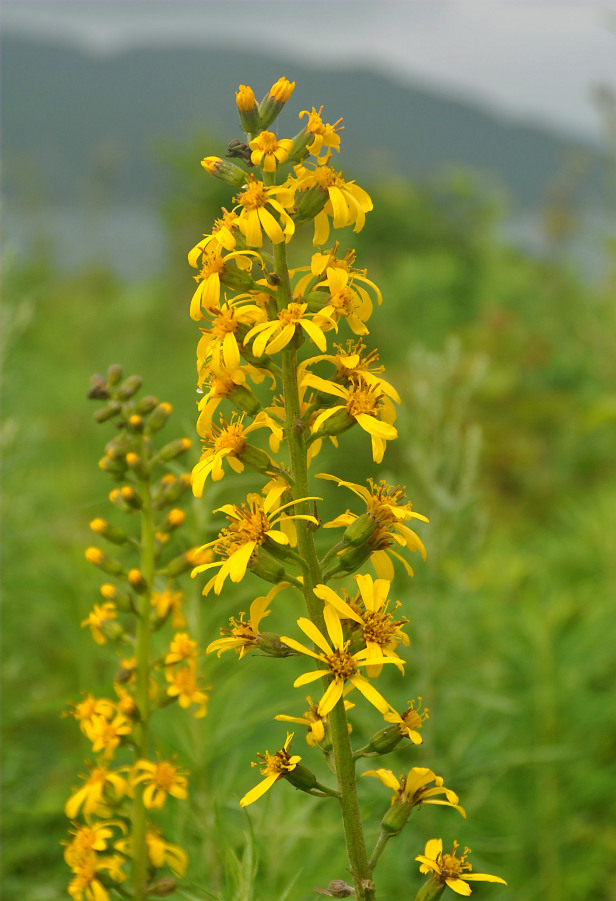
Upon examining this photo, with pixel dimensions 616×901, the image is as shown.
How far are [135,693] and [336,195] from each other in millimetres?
1256

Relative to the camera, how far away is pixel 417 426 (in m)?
3.67

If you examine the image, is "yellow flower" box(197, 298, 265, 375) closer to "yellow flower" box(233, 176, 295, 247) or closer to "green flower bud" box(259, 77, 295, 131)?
"yellow flower" box(233, 176, 295, 247)

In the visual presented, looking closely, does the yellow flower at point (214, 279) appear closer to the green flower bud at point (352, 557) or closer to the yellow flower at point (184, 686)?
the green flower bud at point (352, 557)

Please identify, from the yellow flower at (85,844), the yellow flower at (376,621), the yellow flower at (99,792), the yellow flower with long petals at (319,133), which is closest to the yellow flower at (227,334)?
the yellow flower with long petals at (319,133)

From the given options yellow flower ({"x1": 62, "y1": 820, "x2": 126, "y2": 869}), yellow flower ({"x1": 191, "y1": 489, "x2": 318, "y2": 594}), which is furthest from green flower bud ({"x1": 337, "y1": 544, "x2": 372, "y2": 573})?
yellow flower ({"x1": 62, "y1": 820, "x2": 126, "y2": 869})

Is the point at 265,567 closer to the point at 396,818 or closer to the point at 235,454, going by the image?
the point at 235,454

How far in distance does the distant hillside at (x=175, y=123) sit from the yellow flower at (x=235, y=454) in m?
7.20

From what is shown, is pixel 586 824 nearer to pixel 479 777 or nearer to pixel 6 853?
pixel 479 777

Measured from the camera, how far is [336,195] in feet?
5.01

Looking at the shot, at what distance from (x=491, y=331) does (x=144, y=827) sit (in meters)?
7.79

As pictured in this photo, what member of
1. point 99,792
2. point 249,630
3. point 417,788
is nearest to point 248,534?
point 249,630

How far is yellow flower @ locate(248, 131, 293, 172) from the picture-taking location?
1495 mm

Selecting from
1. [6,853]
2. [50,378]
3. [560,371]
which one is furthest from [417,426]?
[560,371]

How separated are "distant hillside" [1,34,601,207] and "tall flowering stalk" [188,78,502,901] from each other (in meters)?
7.09
